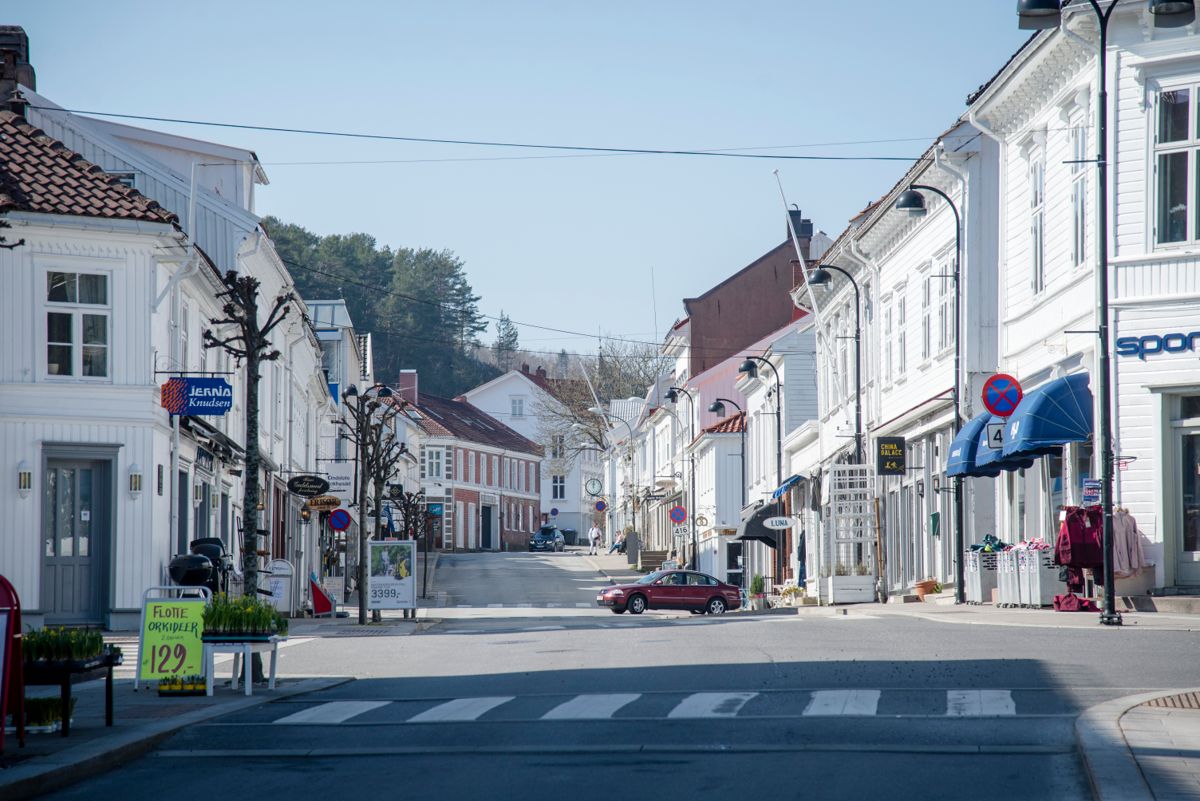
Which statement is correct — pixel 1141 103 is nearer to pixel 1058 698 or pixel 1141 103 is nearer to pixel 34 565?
pixel 1058 698

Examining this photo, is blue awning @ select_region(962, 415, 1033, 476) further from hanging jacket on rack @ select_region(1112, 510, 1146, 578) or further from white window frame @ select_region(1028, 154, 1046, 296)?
hanging jacket on rack @ select_region(1112, 510, 1146, 578)

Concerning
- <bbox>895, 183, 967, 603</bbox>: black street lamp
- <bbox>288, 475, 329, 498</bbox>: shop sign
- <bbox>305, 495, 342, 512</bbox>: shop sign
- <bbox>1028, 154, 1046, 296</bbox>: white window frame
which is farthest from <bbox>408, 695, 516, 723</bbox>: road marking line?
<bbox>305, 495, 342, 512</bbox>: shop sign

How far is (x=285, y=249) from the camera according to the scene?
104125 millimetres

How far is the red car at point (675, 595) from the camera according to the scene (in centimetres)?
4444

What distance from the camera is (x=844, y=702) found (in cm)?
1293

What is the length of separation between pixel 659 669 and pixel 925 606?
15.4 metres

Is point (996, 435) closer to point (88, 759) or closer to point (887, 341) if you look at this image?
point (887, 341)

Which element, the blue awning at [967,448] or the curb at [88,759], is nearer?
the curb at [88,759]

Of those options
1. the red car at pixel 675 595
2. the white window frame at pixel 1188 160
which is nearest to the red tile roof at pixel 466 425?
the red car at pixel 675 595

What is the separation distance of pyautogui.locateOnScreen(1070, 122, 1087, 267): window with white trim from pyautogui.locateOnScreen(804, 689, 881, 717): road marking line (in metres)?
14.4

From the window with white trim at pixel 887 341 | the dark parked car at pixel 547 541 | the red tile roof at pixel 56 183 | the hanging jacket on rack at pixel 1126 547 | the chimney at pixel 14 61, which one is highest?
the chimney at pixel 14 61

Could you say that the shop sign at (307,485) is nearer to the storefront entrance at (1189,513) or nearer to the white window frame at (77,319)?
the white window frame at (77,319)

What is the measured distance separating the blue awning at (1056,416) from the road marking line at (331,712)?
1423 centimetres

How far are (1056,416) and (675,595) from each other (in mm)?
20858
